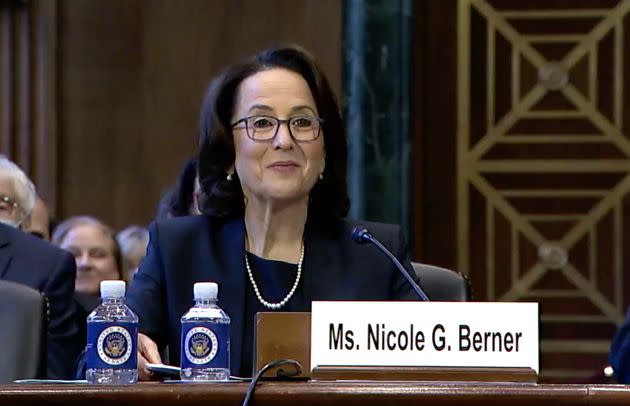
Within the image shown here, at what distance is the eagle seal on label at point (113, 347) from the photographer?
2.68 meters

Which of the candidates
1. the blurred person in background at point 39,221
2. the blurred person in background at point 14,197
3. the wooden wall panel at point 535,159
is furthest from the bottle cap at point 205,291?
the wooden wall panel at point 535,159

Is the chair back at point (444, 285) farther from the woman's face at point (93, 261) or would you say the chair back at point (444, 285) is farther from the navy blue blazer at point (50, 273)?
the woman's face at point (93, 261)

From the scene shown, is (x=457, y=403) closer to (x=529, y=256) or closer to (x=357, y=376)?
(x=357, y=376)

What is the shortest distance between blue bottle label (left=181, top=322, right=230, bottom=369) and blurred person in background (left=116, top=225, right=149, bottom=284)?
326 cm

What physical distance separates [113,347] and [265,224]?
871mm

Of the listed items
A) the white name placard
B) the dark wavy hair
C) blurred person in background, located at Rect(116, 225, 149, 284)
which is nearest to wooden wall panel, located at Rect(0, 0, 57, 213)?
blurred person in background, located at Rect(116, 225, 149, 284)

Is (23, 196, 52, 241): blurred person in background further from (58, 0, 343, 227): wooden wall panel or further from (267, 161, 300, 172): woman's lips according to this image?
(267, 161, 300, 172): woman's lips

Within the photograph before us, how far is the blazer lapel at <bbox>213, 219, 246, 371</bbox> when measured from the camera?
10.8ft

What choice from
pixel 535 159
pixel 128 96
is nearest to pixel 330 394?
pixel 128 96

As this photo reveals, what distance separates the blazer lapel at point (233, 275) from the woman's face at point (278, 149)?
0.11 m

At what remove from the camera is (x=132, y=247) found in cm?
611

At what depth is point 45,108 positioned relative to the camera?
22.3 ft

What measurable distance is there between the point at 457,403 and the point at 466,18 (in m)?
4.76

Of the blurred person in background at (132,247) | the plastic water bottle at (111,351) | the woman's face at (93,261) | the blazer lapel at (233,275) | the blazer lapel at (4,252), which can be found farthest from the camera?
the blurred person in background at (132,247)
